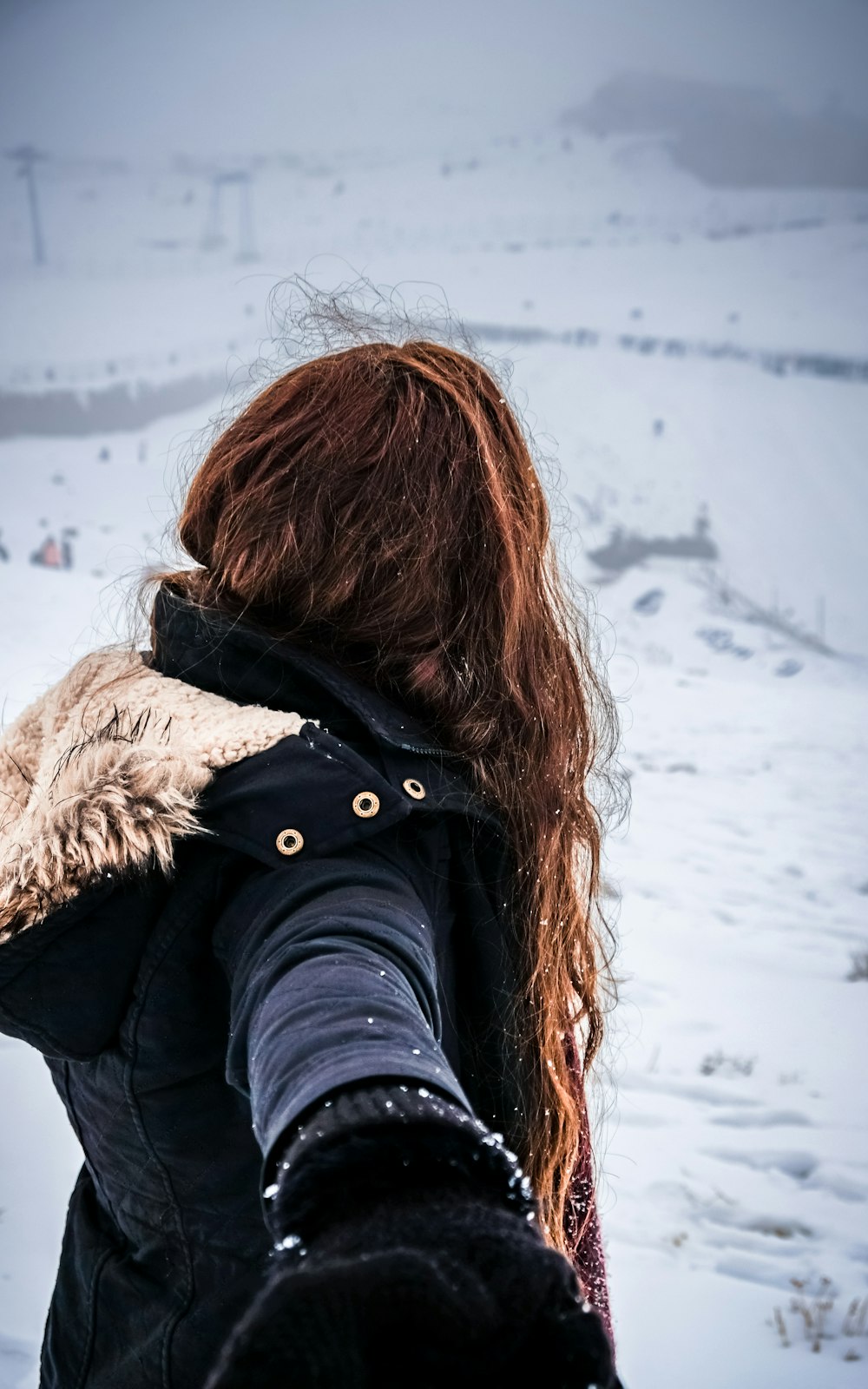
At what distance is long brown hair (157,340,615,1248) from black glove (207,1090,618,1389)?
20.0 inches

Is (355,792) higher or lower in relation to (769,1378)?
higher

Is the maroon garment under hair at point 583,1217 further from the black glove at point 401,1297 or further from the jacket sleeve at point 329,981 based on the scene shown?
the black glove at point 401,1297

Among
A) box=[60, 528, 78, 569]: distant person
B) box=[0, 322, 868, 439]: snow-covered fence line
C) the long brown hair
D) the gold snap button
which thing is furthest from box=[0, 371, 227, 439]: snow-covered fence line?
the gold snap button

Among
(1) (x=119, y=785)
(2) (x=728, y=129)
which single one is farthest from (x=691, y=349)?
(1) (x=119, y=785)

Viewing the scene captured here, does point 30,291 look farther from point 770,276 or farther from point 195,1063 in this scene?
point 195,1063

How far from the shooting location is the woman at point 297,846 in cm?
72

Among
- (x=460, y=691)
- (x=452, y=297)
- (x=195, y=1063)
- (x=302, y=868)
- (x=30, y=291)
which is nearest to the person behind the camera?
(x=302, y=868)

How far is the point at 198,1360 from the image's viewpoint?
95 cm

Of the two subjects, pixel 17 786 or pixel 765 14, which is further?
pixel 765 14

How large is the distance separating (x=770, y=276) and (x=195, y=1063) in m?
10.7

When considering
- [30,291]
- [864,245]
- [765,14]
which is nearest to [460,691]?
[30,291]

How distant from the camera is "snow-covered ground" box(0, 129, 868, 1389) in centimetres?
280

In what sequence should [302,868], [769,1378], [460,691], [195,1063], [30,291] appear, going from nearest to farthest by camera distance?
[302,868] → [195,1063] → [460,691] → [769,1378] → [30,291]

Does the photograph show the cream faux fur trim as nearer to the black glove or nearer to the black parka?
the black parka
